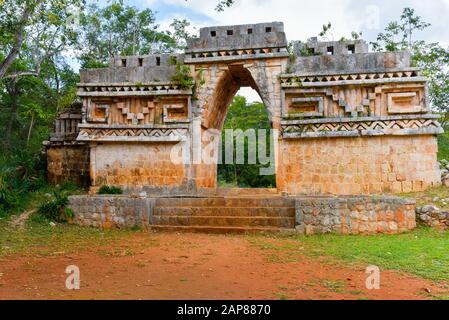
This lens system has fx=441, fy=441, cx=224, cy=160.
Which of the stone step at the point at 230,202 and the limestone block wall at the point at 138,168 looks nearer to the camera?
the stone step at the point at 230,202

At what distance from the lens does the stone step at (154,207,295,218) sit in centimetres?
959

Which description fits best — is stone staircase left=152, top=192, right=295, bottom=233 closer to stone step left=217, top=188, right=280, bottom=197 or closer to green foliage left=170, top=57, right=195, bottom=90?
stone step left=217, top=188, right=280, bottom=197

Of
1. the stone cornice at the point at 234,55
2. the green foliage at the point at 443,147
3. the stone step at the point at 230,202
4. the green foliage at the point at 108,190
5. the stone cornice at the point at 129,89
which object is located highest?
the stone cornice at the point at 234,55

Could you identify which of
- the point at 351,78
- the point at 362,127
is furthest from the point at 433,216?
the point at 351,78

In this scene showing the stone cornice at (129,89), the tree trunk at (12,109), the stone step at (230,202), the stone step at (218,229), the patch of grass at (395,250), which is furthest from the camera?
the tree trunk at (12,109)

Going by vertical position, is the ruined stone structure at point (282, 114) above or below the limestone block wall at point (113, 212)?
above

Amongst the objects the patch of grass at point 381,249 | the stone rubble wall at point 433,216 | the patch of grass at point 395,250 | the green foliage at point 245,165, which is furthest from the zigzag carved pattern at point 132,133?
the green foliage at point 245,165

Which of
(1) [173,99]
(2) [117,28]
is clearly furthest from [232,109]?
(1) [173,99]

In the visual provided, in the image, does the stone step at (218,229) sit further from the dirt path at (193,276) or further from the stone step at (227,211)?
the dirt path at (193,276)

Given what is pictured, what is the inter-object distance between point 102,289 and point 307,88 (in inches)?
342

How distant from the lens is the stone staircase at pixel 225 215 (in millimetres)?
9352

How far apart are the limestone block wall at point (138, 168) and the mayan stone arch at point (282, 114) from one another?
0.03m

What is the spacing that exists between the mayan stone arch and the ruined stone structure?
0.09 feet

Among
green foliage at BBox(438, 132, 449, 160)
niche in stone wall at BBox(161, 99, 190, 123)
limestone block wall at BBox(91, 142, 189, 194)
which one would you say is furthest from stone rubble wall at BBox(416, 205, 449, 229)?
green foliage at BBox(438, 132, 449, 160)
